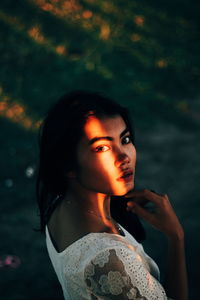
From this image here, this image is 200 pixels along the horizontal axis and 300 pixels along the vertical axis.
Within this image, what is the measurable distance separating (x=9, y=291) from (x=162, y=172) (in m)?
1.67

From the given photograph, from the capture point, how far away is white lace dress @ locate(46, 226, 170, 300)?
1.14 meters

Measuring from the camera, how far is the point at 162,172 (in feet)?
12.4

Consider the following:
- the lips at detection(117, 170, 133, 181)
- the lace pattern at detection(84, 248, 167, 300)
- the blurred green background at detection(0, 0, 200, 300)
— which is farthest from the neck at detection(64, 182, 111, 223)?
→ the blurred green background at detection(0, 0, 200, 300)

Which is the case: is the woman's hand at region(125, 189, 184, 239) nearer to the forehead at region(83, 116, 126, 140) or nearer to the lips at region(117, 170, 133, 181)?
the lips at region(117, 170, 133, 181)

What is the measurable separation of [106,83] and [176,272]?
341cm

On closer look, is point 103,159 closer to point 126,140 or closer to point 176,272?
point 126,140

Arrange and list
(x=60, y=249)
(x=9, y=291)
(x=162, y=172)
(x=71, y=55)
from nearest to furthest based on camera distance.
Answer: (x=60, y=249), (x=9, y=291), (x=162, y=172), (x=71, y=55)

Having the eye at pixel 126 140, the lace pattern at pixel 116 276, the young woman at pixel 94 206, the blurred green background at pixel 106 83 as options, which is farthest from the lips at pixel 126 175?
the blurred green background at pixel 106 83

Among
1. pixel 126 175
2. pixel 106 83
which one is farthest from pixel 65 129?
pixel 106 83

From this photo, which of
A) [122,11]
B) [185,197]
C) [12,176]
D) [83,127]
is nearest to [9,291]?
[12,176]

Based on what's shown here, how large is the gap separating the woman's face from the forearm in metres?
0.28

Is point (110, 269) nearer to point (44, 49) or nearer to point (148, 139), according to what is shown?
point (148, 139)

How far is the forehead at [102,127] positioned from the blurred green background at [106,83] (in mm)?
1859

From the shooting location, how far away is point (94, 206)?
1.42 meters
